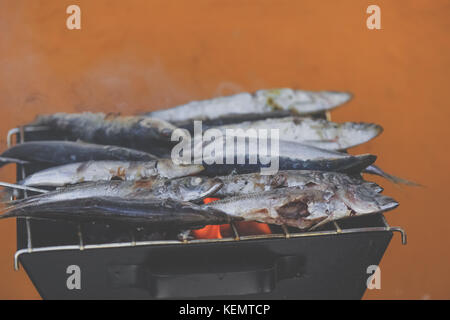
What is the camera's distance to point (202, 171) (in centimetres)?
190

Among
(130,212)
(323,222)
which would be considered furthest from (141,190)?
(323,222)

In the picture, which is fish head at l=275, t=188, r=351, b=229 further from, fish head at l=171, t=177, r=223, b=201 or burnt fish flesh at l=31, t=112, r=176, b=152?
burnt fish flesh at l=31, t=112, r=176, b=152

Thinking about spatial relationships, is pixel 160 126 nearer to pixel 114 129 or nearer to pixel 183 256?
pixel 114 129

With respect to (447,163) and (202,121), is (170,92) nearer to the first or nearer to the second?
(202,121)

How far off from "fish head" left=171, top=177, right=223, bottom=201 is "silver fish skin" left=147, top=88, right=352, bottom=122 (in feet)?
2.16

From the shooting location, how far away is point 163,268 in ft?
5.67

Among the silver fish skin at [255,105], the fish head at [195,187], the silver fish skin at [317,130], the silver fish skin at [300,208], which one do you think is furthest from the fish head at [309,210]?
the silver fish skin at [255,105]

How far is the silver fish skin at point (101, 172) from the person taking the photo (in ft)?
6.30

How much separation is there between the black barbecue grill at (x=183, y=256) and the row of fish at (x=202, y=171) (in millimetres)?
65

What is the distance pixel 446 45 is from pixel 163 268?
2.60m

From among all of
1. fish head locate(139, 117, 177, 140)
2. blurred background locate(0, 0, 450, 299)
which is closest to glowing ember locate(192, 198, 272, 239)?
fish head locate(139, 117, 177, 140)

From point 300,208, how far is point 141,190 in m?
0.55
